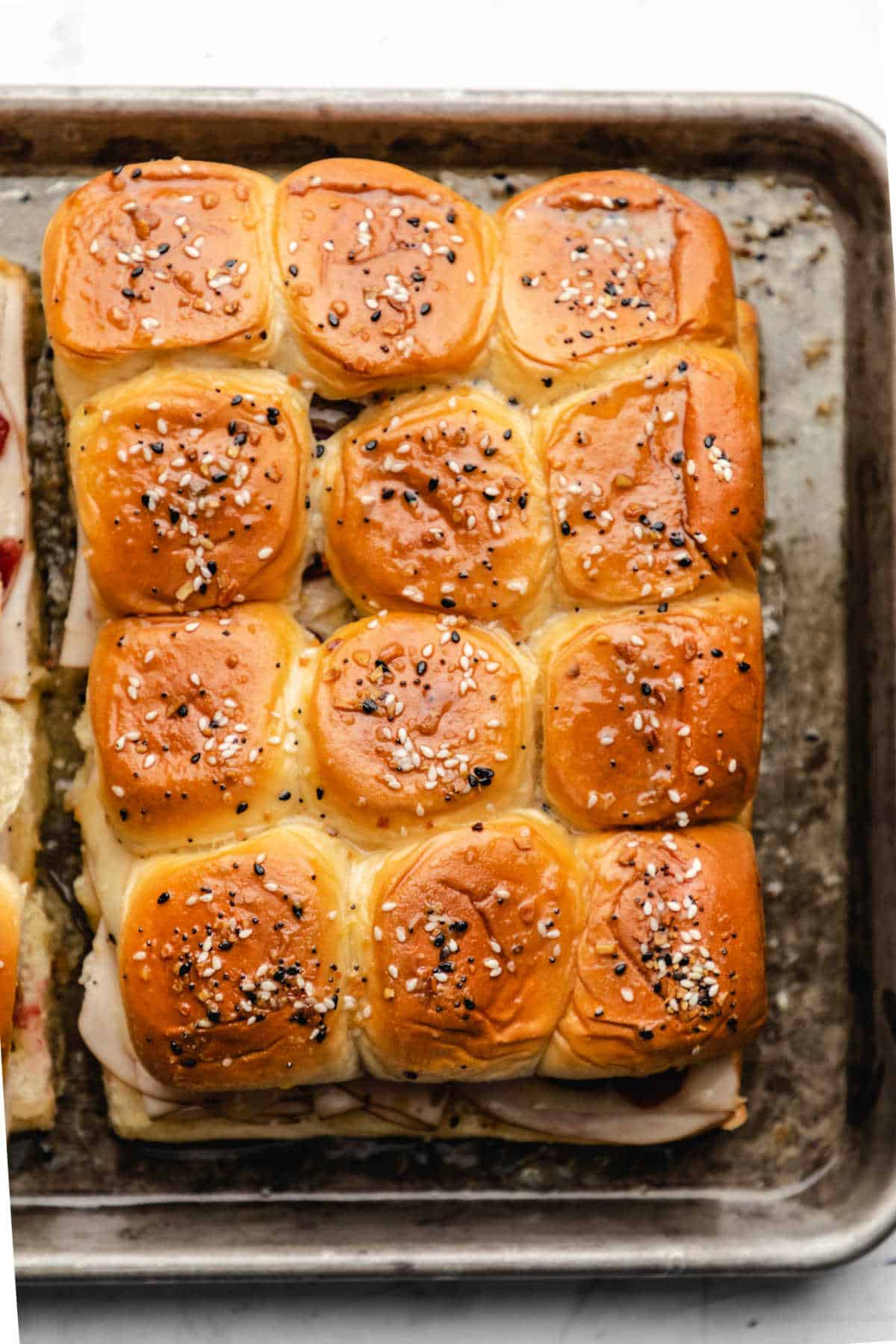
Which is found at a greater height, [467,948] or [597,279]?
[597,279]

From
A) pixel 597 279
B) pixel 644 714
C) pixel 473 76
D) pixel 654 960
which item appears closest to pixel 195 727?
pixel 644 714

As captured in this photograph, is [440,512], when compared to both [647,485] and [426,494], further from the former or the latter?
[647,485]

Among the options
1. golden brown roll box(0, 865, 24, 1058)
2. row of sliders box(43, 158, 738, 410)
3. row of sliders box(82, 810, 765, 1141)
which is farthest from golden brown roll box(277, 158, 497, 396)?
golden brown roll box(0, 865, 24, 1058)

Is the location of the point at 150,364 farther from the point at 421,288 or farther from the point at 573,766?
the point at 573,766

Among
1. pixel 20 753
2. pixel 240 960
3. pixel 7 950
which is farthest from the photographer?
pixel 20 753

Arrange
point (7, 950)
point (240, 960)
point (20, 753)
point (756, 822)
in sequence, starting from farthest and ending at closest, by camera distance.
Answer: point (756, 822), point (20, 753), point (7, 950), point (240, 960)

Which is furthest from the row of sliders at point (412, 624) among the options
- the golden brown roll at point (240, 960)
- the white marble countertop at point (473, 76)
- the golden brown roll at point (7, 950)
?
the white marble countertop at point (473, 76)

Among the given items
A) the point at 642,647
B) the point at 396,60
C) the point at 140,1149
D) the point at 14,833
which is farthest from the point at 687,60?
the point at 140,1149
